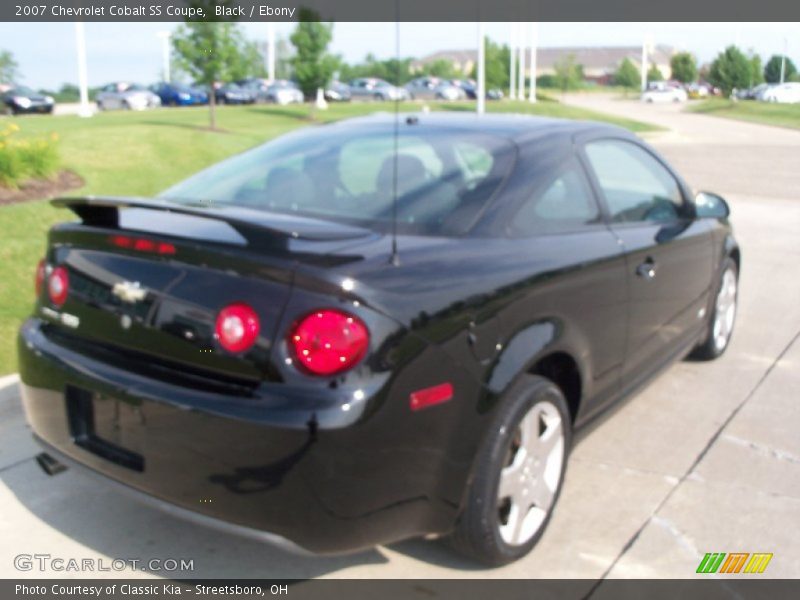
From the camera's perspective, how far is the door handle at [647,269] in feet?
13.4

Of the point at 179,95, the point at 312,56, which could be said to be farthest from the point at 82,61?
the point at 179,95

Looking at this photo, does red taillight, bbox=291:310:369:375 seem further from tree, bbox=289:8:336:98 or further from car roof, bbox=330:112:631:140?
tree, bbox=289:8:336:98

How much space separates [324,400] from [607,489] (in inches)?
71.1

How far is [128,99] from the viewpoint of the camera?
39.4 metres

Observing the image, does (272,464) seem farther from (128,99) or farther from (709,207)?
(128,99)

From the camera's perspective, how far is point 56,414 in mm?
3129

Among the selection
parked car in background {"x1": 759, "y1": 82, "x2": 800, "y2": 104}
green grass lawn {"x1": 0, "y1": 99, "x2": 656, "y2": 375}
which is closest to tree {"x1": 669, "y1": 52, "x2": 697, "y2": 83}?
parked car in background {"x1": 759, "y1": 82, "x2": 800, "y2": 104}

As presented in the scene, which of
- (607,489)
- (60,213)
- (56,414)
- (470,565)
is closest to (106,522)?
(56,414)

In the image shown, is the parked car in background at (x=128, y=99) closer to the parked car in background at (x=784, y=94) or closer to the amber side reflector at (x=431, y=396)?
the amber side reflector at (x=431, y=396)

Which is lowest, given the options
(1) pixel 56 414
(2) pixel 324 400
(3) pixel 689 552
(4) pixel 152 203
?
(3) pixel 689 552

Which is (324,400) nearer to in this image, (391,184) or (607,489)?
(391,184)

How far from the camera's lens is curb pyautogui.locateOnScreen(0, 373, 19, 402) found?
466cm

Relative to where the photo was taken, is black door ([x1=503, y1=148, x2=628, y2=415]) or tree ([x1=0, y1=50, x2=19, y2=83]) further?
tree ([x1=0, y1=50, x2=19, y2=83])

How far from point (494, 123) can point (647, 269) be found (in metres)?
0.97
